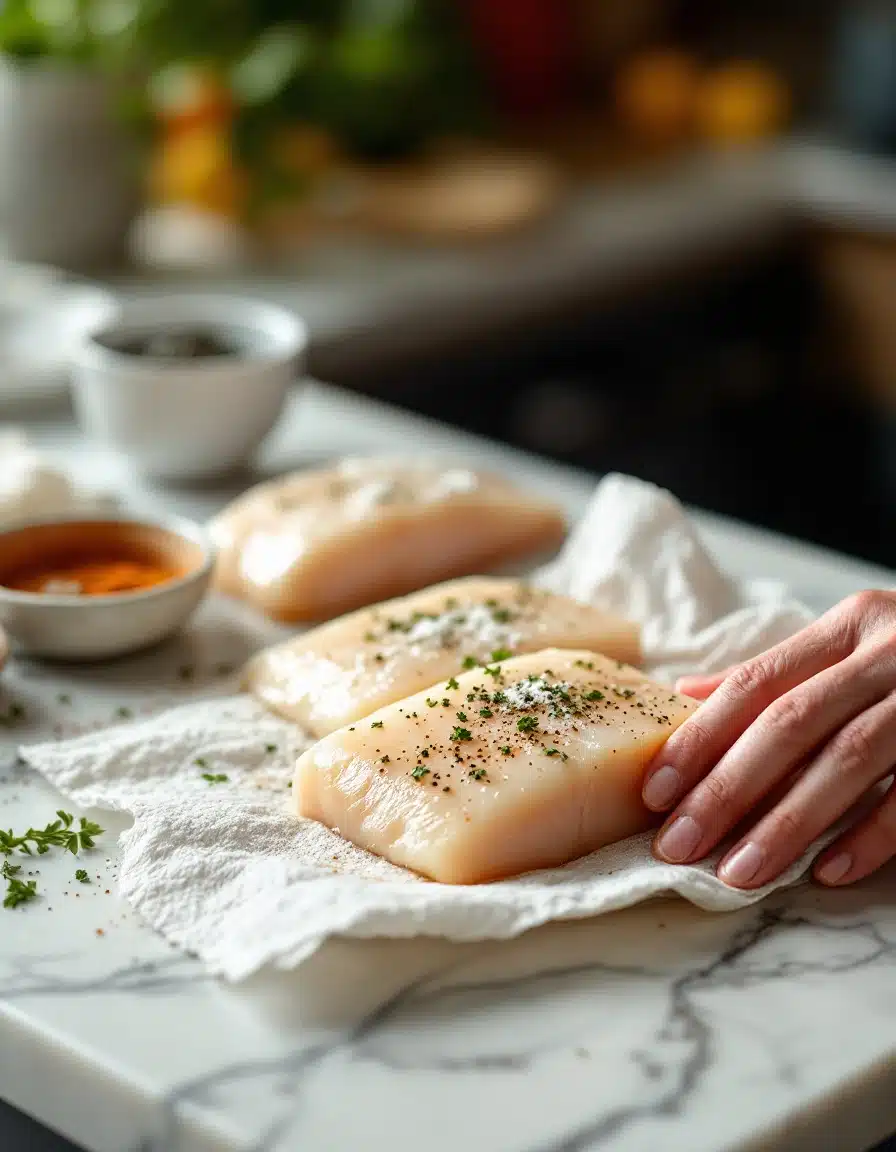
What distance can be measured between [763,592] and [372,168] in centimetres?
189

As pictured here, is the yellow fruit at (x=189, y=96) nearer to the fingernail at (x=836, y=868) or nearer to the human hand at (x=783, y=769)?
the human hand at (x=783, y=769)

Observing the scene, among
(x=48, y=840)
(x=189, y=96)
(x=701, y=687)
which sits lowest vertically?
(x=48, y=840)

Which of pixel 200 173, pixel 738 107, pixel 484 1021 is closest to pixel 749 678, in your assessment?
pixel 484 1021

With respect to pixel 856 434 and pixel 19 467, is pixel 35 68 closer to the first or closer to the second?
pixel 19 467

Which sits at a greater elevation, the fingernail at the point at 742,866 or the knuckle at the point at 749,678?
the knuckle at the point at 749,678

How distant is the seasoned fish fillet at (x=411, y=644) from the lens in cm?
112

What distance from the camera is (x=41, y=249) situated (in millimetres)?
2424

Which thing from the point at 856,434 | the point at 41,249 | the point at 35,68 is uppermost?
the point at 35,68

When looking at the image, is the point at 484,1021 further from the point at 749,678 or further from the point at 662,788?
the point at 749,678

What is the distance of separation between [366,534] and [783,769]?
0.50m

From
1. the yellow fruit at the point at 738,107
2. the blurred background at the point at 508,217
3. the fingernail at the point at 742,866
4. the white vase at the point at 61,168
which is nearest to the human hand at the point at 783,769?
the fingernail at the point at 742,866

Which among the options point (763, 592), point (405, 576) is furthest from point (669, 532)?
point (405, 576)

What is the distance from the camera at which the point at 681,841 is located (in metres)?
0.94

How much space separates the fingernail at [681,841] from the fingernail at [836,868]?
0.08 metres
